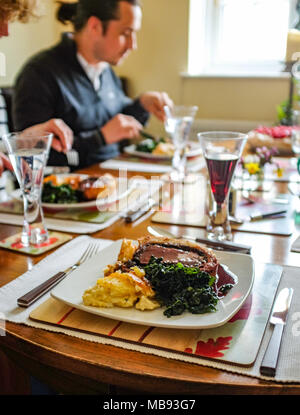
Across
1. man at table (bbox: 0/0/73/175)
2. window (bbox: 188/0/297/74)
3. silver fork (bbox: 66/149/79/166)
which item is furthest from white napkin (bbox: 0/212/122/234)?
window (bbox: 188/0/297/74)

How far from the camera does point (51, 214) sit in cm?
119

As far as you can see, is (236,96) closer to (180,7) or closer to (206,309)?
(180,7)

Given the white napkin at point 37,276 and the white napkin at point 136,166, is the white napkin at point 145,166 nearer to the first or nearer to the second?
the white napkin at point 136,166

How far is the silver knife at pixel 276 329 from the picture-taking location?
1.74 ft

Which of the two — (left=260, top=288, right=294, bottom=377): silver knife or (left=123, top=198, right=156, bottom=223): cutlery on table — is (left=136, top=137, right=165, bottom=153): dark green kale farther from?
(left=260, top=288, right=294, bottom=377): silver knife

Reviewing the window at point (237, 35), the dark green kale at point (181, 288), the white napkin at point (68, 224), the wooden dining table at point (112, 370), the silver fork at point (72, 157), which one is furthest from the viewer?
the window at point (237, 35)

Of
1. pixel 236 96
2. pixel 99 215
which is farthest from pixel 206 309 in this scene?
pixel 236 96

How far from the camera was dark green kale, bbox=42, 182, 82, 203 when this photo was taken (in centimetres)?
122

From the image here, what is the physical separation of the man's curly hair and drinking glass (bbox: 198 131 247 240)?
641mm

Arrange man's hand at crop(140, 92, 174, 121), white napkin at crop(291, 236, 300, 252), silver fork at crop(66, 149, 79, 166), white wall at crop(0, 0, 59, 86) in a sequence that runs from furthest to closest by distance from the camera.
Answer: white wall at crop(0, 0, 59, 86)
man's hand at crop(140, 92, 174, 121)
silver fork at crop(66, 149, 79, 166)
white napkin at crop(291, 236, 300, 252)

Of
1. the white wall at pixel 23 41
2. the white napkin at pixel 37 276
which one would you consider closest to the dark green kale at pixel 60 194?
the white napkin at pixel 37 276

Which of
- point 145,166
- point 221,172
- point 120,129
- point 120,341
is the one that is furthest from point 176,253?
point 120,129

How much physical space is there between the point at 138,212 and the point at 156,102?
1397 mm
